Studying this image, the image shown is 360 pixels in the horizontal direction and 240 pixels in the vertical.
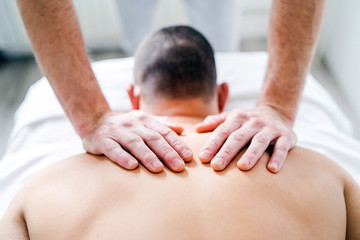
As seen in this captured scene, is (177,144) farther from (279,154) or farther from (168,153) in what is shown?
(279,154)

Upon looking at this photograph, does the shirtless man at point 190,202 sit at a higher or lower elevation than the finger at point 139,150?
lower

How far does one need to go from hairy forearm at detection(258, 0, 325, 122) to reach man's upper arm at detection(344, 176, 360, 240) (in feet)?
1.12

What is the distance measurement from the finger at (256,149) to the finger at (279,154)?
27 mm

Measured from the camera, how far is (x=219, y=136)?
919mm

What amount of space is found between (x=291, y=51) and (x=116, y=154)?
786 mm

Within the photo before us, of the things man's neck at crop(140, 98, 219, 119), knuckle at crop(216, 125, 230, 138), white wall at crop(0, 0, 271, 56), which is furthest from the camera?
white wall at crop(0, 0, 271, 56)

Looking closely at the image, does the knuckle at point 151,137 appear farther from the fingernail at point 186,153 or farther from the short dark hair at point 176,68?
the short dark hair at point 176,68

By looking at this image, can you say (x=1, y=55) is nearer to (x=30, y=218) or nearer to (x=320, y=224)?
(x=30, y=218)

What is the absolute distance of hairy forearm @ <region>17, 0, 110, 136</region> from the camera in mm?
1051

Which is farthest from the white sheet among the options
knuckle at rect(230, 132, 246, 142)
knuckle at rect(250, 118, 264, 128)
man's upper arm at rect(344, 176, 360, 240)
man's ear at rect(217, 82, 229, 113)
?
knuckle at rect(230, 132, 246, 142)

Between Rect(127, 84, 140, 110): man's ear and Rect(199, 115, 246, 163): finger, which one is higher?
Rect(199, 115, 246, 163): finger

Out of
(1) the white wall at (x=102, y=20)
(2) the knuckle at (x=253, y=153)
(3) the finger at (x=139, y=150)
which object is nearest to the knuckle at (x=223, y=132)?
(2) the knuckle at (x=253, y=153)

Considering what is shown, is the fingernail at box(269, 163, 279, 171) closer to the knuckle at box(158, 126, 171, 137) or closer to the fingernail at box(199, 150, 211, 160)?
the fingernail at box(199, 150, 211, 160)

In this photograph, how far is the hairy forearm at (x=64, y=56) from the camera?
1.05 m
